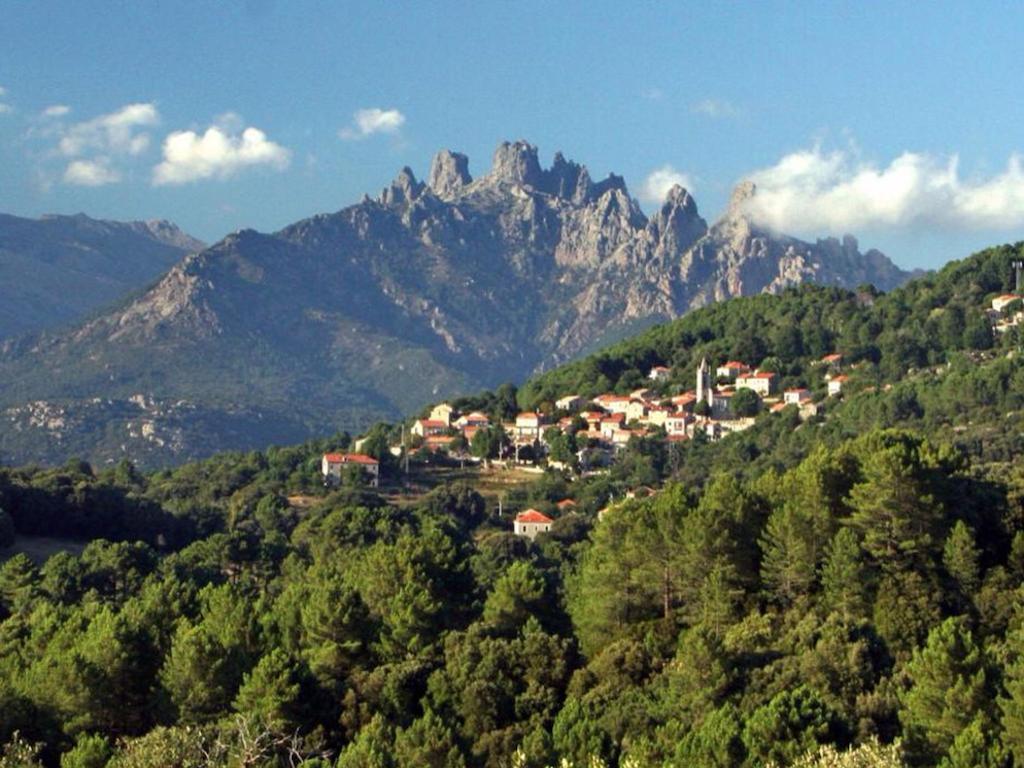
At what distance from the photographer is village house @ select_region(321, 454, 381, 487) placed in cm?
8712

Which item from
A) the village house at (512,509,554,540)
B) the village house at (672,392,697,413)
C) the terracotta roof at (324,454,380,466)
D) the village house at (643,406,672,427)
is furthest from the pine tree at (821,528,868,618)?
the village house at (672,392,697,413)

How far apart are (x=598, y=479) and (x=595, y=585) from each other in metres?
48.9

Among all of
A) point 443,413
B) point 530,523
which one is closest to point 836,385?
point 443,413

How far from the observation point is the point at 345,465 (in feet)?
290

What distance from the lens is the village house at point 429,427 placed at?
102875 millimetres

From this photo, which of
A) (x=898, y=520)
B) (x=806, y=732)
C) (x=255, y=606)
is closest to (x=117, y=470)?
(x=255, y=606)

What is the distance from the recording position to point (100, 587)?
48.2m

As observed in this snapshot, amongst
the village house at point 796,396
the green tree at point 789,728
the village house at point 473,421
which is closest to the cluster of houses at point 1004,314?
the village house at point 796,396

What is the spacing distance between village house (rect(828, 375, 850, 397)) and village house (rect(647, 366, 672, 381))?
1444 cm

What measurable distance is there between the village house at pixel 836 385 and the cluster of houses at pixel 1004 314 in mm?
9519

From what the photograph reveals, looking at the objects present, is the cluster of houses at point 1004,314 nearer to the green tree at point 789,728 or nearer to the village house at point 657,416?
the village house at point 657,416

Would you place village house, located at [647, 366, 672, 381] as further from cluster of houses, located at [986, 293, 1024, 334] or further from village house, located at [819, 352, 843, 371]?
cluster of houses, located at [986, 293, 1024, 334]

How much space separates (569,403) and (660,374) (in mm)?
8820

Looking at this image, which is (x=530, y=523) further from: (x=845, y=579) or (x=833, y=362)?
(x=845, y=579)
